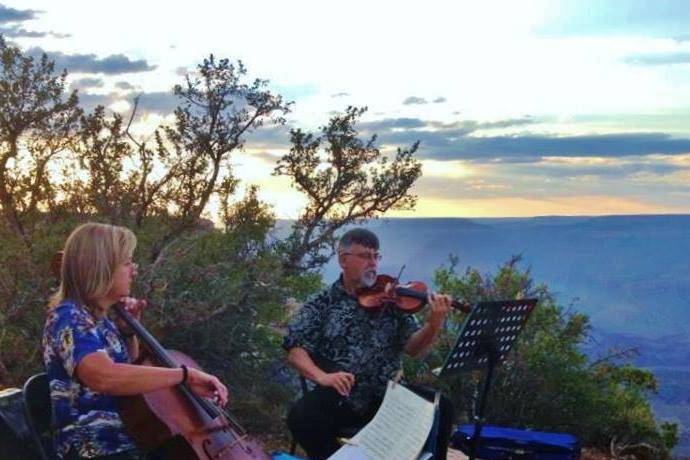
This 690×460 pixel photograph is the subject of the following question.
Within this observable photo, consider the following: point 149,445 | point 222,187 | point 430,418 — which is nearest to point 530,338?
point 222,187

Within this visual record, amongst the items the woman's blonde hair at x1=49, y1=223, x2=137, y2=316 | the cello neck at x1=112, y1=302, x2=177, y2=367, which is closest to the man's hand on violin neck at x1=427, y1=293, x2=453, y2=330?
the cello neck at x1=112, y1=302, x2=177, y2=367

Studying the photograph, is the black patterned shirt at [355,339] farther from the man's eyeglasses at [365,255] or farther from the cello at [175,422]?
the cello at [175,422]

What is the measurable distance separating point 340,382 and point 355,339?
0.48 metres

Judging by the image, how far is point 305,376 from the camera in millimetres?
5109

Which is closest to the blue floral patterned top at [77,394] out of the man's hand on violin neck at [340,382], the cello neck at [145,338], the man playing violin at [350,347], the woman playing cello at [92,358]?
the woman playing cello at [92,358]

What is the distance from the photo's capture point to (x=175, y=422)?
3.59m

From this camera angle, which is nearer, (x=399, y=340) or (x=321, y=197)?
(x=399, y=340)

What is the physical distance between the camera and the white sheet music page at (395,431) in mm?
4230

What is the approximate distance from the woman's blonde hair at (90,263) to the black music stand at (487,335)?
1907 millimetres

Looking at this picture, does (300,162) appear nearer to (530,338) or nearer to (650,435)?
(530,338)

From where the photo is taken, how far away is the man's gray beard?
5.30 meters

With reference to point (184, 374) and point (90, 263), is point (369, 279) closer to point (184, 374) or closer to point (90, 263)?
point (184, 374)

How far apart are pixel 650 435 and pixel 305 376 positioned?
440 cm

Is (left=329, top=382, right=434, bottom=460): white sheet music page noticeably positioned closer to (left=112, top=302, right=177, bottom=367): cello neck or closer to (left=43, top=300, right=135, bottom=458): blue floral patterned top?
(left=112, top=302, right=177, bottom=367): cello neck
